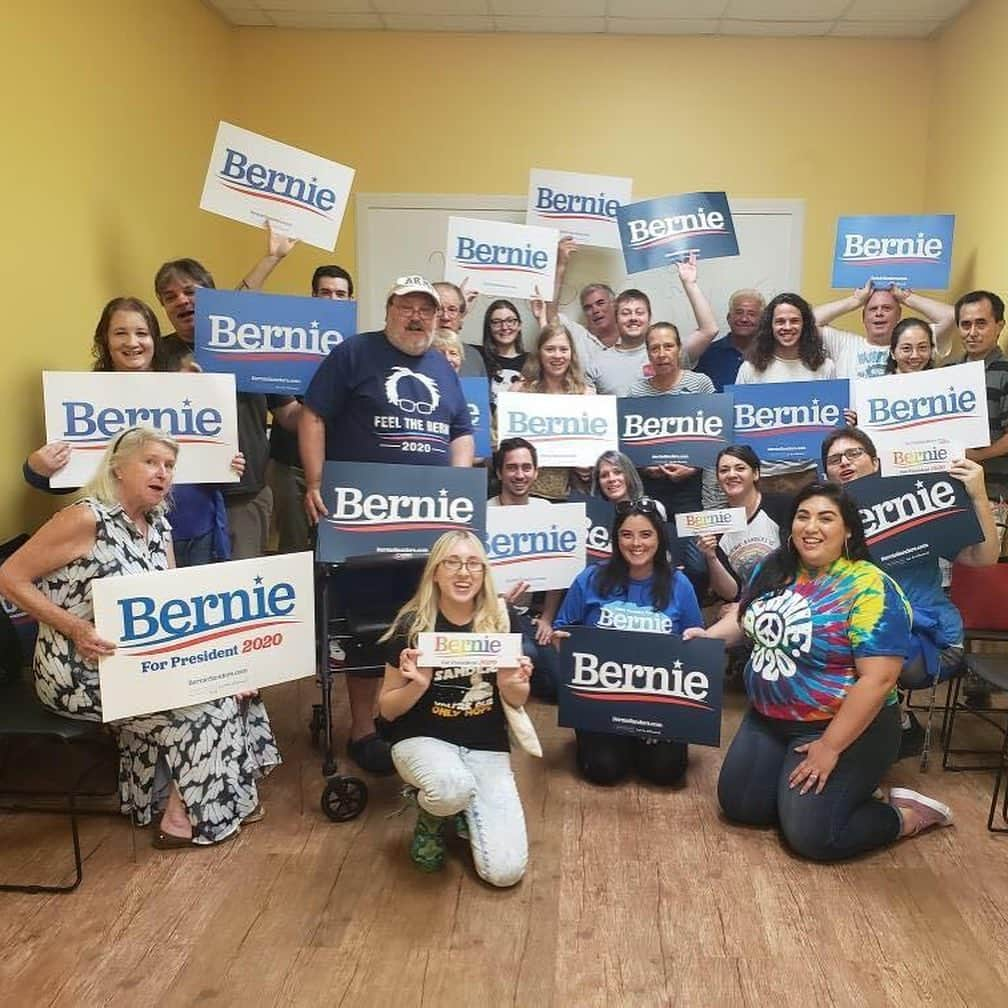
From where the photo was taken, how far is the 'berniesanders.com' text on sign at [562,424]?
3590mm

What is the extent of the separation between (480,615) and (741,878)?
983 mm

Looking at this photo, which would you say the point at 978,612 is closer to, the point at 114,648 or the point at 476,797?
the point at 476,797

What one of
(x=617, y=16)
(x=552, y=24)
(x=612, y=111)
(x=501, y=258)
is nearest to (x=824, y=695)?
(x=501, y=258)

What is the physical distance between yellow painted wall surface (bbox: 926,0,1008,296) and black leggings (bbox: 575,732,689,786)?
2.88m

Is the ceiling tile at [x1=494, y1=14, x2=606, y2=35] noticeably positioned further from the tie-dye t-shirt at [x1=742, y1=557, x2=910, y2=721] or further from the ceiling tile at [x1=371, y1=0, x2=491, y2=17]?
the tie-dye t-shirt at [x1=742, y1=557, x2=910, y2=721]

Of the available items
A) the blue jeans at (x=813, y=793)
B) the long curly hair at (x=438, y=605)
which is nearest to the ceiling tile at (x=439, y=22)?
the long curly hair at (x=438, y=605)

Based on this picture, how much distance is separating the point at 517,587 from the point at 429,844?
109 centimetres

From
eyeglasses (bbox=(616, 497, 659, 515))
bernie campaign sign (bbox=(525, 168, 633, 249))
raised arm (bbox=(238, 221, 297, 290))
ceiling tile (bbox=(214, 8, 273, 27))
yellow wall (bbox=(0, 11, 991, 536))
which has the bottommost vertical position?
eyeglasses (bbox=(616, 497, 659, 515))

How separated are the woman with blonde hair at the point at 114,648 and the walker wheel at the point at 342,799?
0.74ft

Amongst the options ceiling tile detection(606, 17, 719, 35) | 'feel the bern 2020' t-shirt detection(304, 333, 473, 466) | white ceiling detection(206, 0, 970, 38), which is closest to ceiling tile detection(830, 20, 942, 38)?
white ceiling detection(206, 0, 970, 38)

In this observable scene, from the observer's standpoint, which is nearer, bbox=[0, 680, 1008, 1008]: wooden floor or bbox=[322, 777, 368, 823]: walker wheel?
bbox=[0, 680, 1008, 1008]: wooden floor

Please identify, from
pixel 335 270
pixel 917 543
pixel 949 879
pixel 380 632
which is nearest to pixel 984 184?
pixel 917 543

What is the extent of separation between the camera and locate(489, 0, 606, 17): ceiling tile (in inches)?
183

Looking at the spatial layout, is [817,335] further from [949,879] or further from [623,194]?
[949,879]
